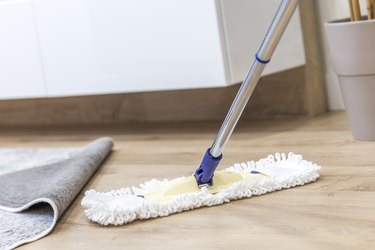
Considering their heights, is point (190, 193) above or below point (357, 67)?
below

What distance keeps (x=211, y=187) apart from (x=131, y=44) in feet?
2.05

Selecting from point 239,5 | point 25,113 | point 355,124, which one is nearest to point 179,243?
point 355,124

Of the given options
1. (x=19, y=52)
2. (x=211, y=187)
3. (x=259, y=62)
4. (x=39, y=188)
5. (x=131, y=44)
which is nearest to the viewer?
(x=259, y=62)

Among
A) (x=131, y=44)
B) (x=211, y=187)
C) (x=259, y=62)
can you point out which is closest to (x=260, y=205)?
(x=211, y=187)

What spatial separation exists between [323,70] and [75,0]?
69 cm

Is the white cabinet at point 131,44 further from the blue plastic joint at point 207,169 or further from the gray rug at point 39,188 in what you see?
the blue plastic joint at point 207,169

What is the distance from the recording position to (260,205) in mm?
1263

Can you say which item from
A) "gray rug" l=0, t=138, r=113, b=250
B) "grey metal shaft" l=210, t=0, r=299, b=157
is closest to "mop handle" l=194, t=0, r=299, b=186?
"grey metal shaft" l=210, t=0, r=299, b=157

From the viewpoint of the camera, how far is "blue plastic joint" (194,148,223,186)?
129 centimetres

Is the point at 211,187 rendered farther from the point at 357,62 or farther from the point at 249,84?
the point at 357,62

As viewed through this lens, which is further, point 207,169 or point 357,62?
point 357,62

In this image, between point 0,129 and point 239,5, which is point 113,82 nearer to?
point 239,5

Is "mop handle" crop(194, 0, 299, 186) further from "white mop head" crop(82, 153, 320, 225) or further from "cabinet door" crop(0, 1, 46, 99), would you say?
"cabinet door" crop(0, 1, 46, 99)

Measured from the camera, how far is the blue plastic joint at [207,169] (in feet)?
4.24
